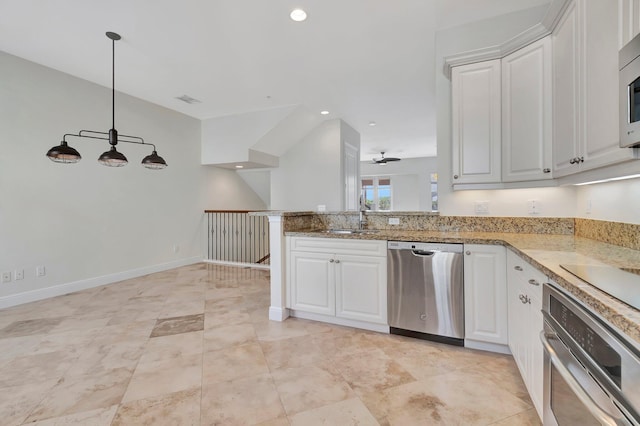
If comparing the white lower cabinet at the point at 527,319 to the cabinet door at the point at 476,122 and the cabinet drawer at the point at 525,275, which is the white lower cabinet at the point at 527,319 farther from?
the cabinet door at the point at 476,122

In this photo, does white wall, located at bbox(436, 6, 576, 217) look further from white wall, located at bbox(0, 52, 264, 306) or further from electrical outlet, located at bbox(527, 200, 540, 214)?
white wall, located at bbox(0, 52, 264, 306)

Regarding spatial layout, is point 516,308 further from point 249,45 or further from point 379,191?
point 379,191

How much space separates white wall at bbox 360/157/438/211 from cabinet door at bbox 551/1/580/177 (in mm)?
7807

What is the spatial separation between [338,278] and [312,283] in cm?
29

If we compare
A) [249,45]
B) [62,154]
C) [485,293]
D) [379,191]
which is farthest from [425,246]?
[379,191]

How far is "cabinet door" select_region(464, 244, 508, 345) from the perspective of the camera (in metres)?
2.19

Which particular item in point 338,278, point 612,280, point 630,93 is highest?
point 630,93

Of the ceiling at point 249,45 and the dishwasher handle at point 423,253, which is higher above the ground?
the ceiling at point 249,45

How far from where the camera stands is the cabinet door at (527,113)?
219 cm

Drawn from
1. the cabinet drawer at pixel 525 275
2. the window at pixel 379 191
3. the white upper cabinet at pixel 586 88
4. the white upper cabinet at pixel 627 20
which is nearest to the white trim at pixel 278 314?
the cabinet drawer at pixel 525 275

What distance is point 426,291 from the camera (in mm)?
2436

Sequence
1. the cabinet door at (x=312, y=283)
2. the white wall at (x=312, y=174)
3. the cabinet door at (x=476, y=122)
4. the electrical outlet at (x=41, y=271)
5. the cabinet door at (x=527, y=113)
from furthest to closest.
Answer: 1. the white wall at (x=312, y=174)
2. the electrical outlet at (x=41, y=271)
3. the cabinet door at (x=312, y=283)
4. the cabinet door at (x=476, y=122)
5. the cabinet door at (x=527, y=113)

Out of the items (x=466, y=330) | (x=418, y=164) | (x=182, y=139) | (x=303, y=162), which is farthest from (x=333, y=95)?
(x=418, y=164)

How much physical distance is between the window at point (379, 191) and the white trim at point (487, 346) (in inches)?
327
